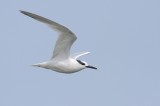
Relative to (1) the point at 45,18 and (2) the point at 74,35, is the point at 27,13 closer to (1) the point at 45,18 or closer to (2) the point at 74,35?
(1) the point at 45,18

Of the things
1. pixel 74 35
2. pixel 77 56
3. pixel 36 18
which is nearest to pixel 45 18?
pixel 36 18

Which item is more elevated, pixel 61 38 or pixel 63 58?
pixel 61 38

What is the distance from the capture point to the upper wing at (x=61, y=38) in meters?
18.7

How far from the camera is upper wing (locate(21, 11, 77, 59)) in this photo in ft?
61.4

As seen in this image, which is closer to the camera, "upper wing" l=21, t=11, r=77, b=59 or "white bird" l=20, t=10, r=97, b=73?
"upper wing" l=21, t=11, r=77, b=59

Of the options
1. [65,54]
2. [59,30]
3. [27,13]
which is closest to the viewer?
[27,13]

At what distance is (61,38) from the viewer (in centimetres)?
2011

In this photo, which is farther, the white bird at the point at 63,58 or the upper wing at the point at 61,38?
the white bird at the point at 63,58

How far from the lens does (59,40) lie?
20.2 metres

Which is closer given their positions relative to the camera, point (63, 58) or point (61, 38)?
point (61, 38)

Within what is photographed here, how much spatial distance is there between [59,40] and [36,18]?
1972 millimetres

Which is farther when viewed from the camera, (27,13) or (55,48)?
(55,48)

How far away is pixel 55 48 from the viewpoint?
814 inches

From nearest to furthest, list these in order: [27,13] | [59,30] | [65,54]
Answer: [27,13]
[59,30]
[65,54]
